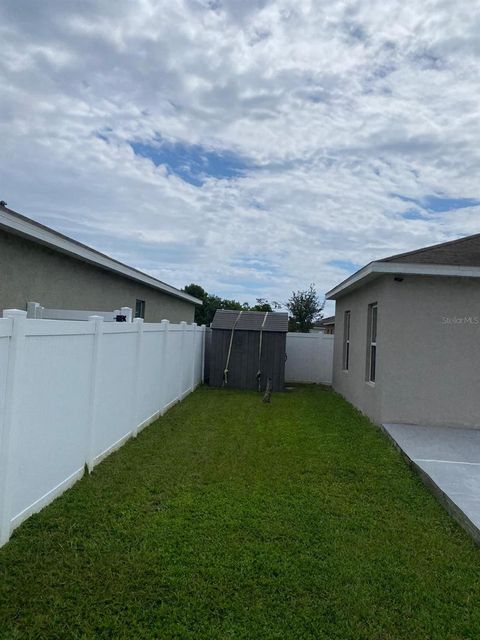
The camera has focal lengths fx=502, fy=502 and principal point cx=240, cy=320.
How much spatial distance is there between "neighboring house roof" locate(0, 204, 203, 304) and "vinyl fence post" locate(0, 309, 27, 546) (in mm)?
2822

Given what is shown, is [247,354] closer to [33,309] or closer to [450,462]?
[33,309]

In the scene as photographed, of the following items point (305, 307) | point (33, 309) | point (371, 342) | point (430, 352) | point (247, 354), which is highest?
point (305, 307)

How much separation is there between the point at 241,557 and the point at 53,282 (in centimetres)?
567

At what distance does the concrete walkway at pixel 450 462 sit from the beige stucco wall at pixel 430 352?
0.31 meters

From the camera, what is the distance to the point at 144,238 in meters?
19.8

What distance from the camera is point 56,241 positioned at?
23.3ft

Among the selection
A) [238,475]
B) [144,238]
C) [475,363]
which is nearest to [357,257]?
[144,238]

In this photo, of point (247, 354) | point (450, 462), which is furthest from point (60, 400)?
point (247, 354)

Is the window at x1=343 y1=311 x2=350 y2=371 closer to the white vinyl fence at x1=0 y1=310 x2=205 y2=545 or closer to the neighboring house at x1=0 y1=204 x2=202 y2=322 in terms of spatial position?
the neighboring house at x1=0 y1=204 x2=202 y2=322

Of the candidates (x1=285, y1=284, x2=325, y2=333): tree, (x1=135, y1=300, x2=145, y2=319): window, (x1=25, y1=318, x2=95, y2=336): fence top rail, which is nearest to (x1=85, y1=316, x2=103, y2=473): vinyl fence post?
(x1=25, y1=318, x2=95, y2=336): fence top rail

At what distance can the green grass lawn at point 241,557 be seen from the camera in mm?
2686

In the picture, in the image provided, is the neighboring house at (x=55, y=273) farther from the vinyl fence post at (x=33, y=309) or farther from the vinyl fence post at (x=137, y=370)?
the vinyl fence post at (x=137, y=370)

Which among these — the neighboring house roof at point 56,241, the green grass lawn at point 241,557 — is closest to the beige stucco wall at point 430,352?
the green grass lawn at point 241,557

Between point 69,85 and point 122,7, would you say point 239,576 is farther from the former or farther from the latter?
point 69,85
